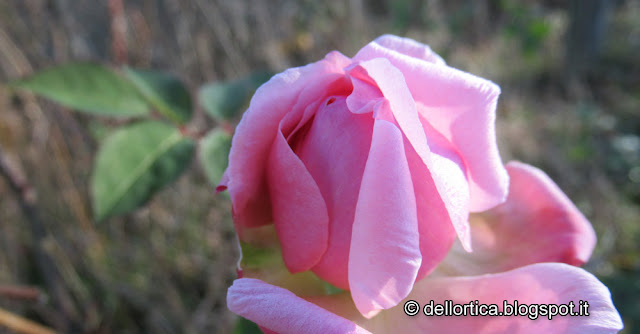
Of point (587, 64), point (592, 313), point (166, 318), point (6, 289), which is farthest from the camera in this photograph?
point (587, 64)

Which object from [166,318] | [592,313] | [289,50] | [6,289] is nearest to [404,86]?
[592,313]

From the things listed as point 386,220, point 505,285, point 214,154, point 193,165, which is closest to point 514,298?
point 505,285

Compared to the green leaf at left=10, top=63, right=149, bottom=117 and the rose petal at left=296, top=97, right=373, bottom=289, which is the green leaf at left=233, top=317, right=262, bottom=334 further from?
the green leaf at left=10, top=63, right=149, bottom=117

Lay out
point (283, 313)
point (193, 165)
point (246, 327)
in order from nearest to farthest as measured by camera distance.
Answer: point (283, 313) → point (246, 327) → point (193, 165)

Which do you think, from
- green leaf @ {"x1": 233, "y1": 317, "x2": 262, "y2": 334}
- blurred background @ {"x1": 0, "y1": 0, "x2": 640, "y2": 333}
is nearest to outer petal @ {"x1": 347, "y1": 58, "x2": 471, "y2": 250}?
green leaf @ {"x1": 233, "y1": 317, "x2": 262, "y2": 334}

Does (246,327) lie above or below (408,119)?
below

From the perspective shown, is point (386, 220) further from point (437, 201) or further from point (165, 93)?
point (165, 93)

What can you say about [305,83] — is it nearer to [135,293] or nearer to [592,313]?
[592,313]
